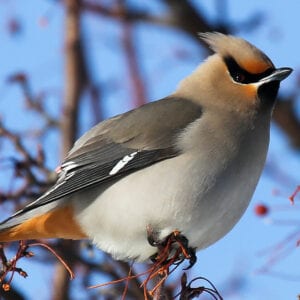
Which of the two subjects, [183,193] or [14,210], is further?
[14,210]

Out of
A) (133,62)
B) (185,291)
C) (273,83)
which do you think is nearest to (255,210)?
(273,83)

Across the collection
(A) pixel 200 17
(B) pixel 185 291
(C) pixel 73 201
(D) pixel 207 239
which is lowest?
(B) pixel 185 291

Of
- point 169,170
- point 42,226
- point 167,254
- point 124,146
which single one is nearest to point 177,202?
point 169,170

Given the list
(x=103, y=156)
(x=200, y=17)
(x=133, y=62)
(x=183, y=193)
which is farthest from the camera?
(x=133, y=62)

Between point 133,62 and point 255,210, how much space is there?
6.90 ft

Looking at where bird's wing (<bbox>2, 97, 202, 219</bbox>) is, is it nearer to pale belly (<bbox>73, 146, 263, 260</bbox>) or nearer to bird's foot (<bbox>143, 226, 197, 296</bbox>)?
pale belly (<bbox>73, 146, 263, 260</bbox>)

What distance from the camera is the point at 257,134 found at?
5176mm

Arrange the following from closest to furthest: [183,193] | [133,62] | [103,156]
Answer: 1. [183,193]
2. [103,156]
3. [133,62]

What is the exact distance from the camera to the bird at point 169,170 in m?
4.91

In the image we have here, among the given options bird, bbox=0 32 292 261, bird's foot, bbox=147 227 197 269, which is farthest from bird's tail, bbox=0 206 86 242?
bird's foot, bbox=147 227 197 269

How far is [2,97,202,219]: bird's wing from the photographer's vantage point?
16.6 ft

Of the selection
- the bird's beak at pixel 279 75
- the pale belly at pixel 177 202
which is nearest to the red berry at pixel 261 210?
the pale belly at pixel 177 202

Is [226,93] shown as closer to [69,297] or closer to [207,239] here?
[207,239]

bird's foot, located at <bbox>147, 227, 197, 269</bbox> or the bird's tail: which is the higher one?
the bird's tail
